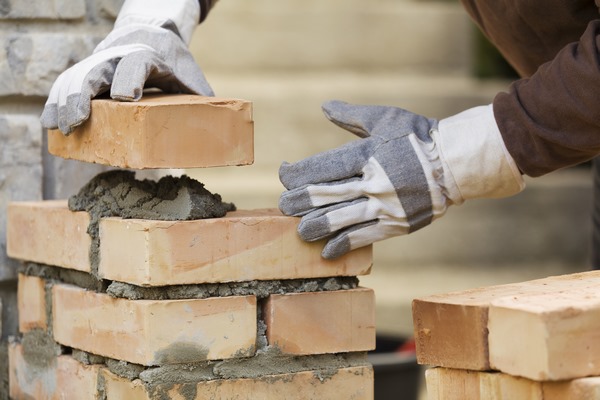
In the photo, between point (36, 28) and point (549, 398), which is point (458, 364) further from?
point (36, 28)

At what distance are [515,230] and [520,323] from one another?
432cm

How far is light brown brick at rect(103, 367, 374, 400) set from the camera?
7.16ft

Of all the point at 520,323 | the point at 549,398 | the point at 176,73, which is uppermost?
the point at 176,73

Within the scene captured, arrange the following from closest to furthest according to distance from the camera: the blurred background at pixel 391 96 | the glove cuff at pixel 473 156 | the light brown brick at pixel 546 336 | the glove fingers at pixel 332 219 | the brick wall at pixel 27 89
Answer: the light brown brick at pixel 546 336 → the glove fingers at pixel 332 219 → the glove cuff at pixel 473 156 → the brick wall at pixel 27 89 → the blurred background at pixel 391 96

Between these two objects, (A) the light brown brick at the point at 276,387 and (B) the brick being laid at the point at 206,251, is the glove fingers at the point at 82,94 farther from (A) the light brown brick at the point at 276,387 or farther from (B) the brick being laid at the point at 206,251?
(A) the light brown brick at the point at 276,387

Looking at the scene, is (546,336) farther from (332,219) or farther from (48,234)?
(48,234)

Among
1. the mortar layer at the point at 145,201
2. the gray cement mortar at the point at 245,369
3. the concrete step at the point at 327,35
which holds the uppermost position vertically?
the concrete step at the point at 327,35

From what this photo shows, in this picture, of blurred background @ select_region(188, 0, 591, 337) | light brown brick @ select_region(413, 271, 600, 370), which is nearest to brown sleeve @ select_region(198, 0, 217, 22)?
light brown brick @ select_region(413, 271, 600, 370)

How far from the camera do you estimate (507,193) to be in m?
2.46

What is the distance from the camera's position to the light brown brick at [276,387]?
2182mm

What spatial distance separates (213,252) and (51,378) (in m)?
0.60

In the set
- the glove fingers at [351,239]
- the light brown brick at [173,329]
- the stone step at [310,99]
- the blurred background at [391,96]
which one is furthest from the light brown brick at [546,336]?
the stone step at [310,99]

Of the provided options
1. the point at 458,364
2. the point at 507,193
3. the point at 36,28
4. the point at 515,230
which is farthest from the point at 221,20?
the point at 458,364

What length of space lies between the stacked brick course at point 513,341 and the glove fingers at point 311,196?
322 mm
